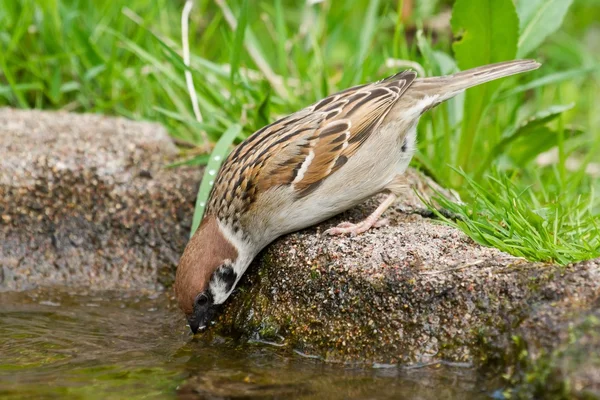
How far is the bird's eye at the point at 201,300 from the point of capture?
3.98 m

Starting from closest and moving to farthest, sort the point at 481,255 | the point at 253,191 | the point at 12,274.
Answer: the point at 481,255 → the point at 253,191 → the point at 12,274

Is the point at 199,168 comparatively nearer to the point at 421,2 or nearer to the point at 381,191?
the point at 381,191

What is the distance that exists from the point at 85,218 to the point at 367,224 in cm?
175

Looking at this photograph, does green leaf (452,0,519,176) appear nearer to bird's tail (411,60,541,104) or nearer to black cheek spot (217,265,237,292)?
bird's tail (411,60,541,104)

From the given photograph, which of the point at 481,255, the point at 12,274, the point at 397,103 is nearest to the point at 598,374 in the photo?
the point at 481,255

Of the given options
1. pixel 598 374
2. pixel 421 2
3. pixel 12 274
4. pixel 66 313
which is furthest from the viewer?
pixel 421 2

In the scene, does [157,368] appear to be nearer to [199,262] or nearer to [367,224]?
[199,262]

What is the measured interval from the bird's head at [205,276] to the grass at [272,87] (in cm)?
65

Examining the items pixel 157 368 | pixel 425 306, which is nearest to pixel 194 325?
pixel 157 368

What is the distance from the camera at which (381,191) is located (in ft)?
14.4

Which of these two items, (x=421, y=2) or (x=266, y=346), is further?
(x=421, y=2)

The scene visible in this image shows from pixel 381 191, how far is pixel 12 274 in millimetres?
2158

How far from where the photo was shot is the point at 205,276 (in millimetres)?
4008

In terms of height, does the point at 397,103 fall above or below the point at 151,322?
above
